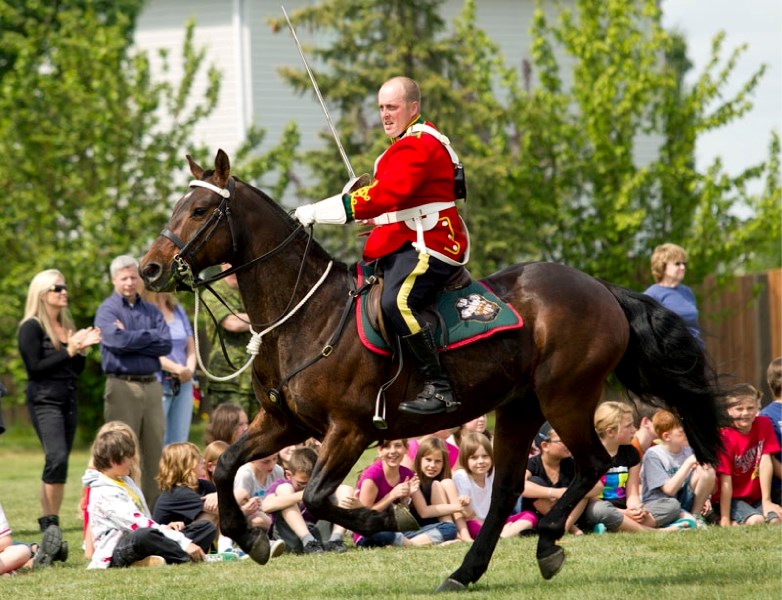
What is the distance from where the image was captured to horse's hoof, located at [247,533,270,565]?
282 inches

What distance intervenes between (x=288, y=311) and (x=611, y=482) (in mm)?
4328

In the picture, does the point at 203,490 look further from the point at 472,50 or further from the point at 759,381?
the point at 472,50

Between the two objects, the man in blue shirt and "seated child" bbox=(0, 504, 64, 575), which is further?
the man in blue shirt

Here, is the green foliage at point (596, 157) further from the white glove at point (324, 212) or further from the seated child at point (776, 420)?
the white glove at point (324, 212)

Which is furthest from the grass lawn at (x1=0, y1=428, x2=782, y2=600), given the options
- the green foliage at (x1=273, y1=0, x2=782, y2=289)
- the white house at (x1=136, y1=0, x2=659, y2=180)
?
the white house at (x1=136, y1=0, x2=659, y2=180)

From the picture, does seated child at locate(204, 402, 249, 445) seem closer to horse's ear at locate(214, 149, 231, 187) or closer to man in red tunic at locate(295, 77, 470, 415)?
man in red tunic at locate(295, 77, 470, 415)

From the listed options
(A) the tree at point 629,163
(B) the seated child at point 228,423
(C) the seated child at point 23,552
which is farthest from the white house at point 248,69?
(C) the seated child at point 23,552

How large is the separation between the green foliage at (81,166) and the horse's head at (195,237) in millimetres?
13960

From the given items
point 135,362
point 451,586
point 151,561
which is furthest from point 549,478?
point 135,362

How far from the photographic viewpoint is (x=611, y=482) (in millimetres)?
10445

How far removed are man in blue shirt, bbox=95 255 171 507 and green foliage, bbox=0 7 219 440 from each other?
964cm

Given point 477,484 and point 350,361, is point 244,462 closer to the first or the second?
point 350,361

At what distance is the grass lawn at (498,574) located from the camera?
23.9 ft

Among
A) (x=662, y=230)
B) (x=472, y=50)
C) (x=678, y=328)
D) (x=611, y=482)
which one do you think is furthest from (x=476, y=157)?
(x=678, y=328)
